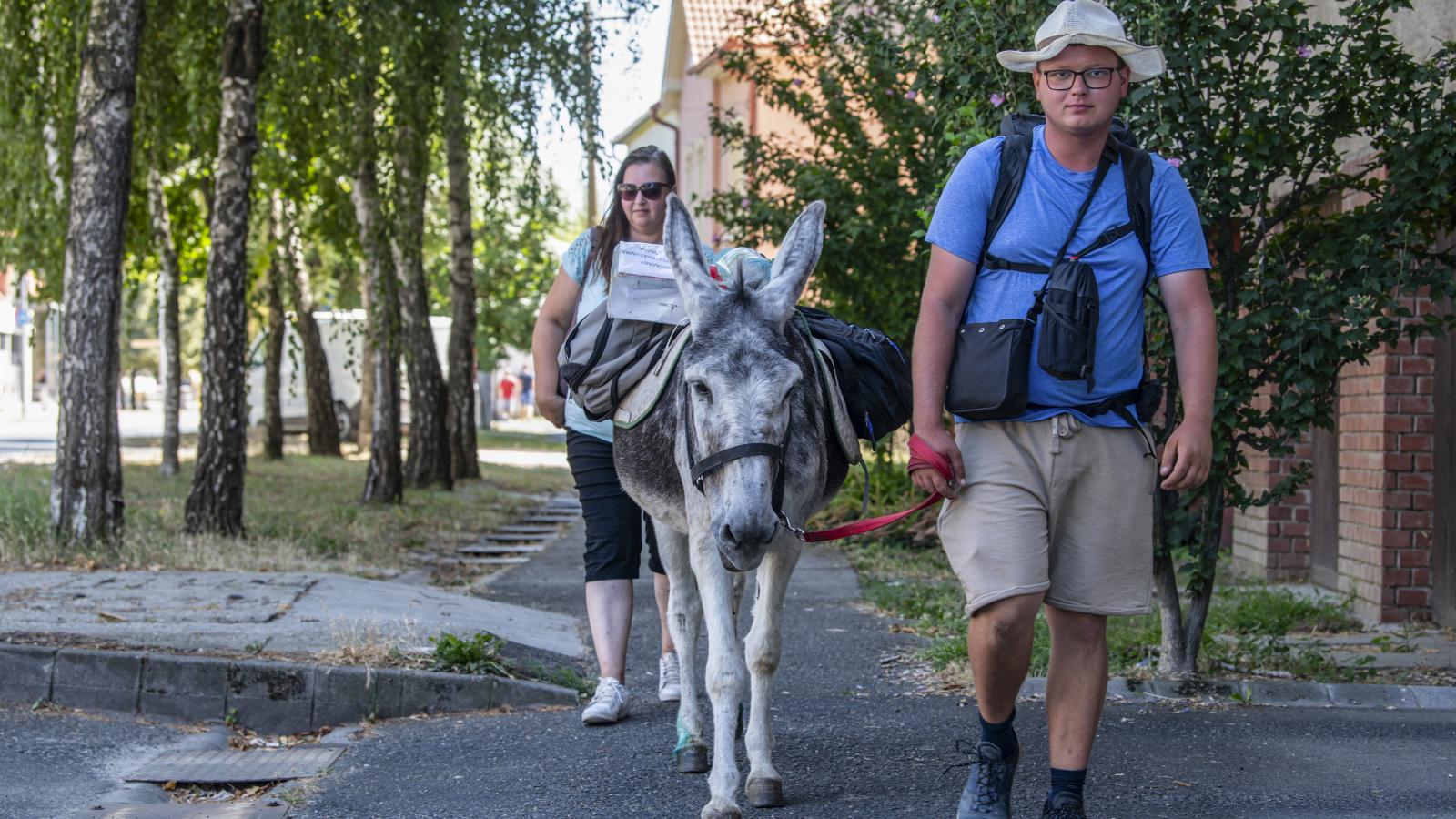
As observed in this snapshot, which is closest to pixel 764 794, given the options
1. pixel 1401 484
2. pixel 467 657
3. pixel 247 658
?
pixel 467 657

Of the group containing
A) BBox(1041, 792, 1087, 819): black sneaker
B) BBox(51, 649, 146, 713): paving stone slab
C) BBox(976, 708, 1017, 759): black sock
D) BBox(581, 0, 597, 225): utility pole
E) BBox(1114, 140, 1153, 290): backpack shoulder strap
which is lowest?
BBox(51, 649, 146, 713): paving stone slab

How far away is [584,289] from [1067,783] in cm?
276

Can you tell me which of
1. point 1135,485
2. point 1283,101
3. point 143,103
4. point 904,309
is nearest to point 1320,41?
point 1283,101

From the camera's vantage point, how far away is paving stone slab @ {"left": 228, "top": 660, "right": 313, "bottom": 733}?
6723 mm

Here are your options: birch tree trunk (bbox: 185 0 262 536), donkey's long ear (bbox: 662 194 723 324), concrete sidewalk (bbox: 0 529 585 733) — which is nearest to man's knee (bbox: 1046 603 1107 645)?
donkey's long ear (bbox: 662 194 723 324)

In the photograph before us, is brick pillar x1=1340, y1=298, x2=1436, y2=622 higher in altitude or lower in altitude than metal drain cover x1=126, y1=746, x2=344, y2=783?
higher

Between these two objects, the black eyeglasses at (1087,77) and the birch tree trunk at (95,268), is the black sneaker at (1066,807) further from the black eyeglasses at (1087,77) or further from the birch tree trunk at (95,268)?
the birch tree trunk at (95,268)

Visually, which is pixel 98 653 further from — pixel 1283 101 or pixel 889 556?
pixel 889 556

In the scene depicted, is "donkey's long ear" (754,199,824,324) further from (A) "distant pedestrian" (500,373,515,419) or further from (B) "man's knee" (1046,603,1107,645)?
(A) "distant pedestrian" (500,373,515,419)

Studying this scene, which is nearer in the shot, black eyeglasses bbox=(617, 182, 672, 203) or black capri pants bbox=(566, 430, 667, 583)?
→ black eyeglasses bbox=(617, 182, 672, 203)

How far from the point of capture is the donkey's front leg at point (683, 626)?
5.48 metres

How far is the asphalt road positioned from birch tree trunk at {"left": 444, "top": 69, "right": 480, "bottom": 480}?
41.9ft

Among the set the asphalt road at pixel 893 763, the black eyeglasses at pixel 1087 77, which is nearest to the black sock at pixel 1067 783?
the asphalt road at pixel 893 763

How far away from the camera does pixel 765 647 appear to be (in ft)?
16.6
